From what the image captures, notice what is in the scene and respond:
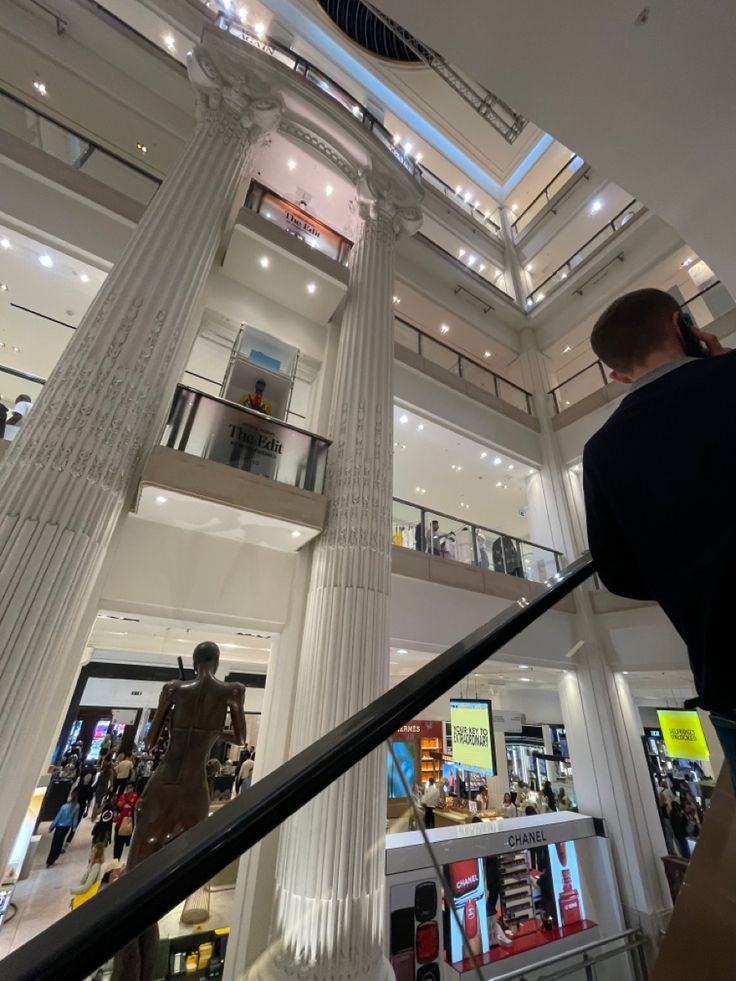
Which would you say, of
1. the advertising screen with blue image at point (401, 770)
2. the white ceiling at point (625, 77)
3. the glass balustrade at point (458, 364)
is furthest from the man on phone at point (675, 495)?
the glass balustrade at point (458, 364)

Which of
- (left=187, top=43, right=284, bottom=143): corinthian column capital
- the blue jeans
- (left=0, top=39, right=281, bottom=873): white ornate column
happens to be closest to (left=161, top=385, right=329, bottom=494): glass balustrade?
(left=0, top=39, right=281, bottom=873): white ornate column

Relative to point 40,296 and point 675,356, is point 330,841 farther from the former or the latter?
point 40,296

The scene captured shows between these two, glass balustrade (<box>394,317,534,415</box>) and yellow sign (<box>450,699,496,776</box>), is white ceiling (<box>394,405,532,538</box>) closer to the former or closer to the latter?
glass balustrade (<box>394,317,534,415</box>)

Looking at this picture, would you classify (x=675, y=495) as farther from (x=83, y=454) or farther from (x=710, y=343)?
(x=83, y=454)

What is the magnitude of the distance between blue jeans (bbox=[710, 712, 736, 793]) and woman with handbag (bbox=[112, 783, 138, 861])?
5.71 meters

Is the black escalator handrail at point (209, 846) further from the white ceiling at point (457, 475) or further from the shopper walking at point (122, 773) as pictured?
the white ceiling at point (457, 475)

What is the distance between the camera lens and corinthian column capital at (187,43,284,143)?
22.5 feet

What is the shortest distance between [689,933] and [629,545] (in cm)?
90

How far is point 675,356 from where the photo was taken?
42.2 inches

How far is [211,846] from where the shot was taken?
544 millimetres

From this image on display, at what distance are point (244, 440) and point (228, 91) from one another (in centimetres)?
616

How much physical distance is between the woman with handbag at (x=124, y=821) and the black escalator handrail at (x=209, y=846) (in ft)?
18.1

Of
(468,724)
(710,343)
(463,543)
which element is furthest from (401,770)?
(463,543)

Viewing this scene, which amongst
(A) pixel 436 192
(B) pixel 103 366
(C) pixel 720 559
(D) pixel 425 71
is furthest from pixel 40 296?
(D) pixel 425 71
